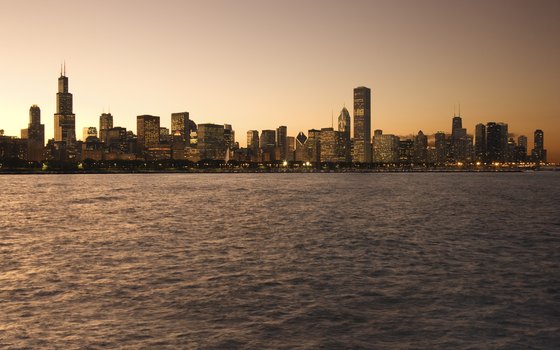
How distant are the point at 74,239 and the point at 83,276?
18648 mm

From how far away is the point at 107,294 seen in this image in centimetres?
2627

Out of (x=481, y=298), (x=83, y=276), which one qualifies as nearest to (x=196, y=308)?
(x=83, y=276)

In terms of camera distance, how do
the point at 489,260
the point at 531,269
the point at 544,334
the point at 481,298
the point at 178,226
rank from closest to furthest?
the point at 544,334 → the point at 481,298 → the point at 531,269 → the point at 489,260 → the point at 178,226

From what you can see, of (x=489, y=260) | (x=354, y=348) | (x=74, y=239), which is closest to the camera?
(x=354, y=348)

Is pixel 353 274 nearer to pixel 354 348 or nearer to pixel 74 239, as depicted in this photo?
pixel 354 348

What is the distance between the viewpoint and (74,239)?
48.2 metres

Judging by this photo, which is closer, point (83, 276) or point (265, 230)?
point (83, 276)

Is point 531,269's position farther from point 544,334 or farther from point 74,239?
point 74,239

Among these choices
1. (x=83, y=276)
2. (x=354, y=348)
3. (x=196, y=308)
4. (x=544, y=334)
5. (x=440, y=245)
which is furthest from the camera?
(x=440, y=245)

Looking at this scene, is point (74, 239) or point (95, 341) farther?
point (74, 239)

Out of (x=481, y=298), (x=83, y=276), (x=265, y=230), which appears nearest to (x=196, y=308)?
(x=83, y=276)

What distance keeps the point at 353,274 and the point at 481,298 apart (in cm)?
783

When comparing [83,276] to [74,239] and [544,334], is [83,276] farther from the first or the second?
[544,334]

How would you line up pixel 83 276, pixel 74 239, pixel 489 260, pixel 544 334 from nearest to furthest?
pixel 544 334
pixel 83 276
pixel 489 260
pixel 74 239
